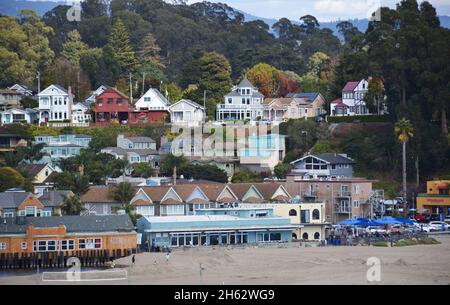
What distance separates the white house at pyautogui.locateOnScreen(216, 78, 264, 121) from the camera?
7512 cm

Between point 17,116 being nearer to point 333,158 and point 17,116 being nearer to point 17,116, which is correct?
point 17,116

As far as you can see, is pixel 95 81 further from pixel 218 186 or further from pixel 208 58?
pixel 218 186

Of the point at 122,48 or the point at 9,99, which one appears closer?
the point at 9,99

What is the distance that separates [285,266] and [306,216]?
10.1m

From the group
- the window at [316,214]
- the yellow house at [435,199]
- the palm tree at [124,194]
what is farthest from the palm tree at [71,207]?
the yellow house at [435,199]

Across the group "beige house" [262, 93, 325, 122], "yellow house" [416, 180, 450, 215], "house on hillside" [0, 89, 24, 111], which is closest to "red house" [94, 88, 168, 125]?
"house on hillside" [0, 89, 24, 111]

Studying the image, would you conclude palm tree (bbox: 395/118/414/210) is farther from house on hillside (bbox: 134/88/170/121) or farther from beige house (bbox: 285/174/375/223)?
house on hillside (bbox: 134/88/170/121)

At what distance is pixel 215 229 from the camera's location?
50.7m

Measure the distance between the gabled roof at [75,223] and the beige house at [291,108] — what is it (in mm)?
26467

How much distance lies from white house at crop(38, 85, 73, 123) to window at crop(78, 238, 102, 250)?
90.8ft

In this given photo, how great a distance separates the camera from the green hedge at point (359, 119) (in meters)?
68.4

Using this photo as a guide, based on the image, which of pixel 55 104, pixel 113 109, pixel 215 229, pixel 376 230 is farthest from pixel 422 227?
pixel 55 104

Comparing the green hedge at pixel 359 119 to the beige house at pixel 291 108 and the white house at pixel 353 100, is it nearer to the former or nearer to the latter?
the white house at pixel 353 100

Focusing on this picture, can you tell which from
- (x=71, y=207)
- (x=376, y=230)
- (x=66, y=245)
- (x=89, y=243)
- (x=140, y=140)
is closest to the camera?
(x=66, y=245)
